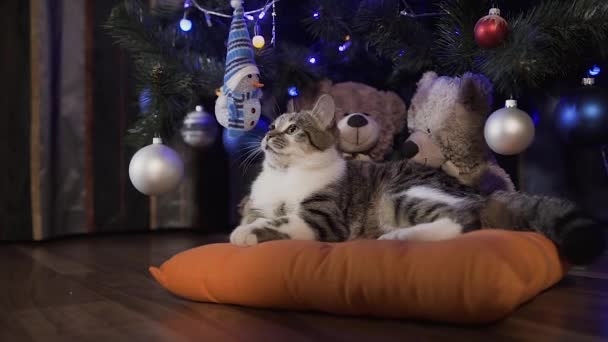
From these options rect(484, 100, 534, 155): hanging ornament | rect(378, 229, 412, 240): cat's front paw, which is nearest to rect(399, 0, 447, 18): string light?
rect(484, 100, 534, 155): hanging ornament

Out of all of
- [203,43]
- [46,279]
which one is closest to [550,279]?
[46,279]

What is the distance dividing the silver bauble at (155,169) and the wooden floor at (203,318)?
0.31 meters

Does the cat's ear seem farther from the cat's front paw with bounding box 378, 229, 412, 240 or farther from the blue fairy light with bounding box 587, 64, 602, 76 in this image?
the blue fairy light with bounding box 587, 64, 602, 76

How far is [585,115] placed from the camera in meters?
1.35

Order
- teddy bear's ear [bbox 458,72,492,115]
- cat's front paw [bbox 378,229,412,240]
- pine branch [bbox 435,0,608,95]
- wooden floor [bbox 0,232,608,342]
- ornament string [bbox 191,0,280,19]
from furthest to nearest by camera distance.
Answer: ornament string [bbox 191,0,280,19]
teddy bear's ear [bbox 458,72,492,115]
pine branch [bbox 435,0,608,95]
cat's front paw [bbox 378,229,412,240]
wooden floor [bbox 0,232,608,342]

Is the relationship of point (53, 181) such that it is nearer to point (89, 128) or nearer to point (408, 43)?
point (89, 128)

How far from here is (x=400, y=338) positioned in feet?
2.42

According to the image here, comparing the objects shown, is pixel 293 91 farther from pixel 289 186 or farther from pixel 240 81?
pixel 289 186

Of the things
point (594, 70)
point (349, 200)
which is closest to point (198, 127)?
point (349, 200)

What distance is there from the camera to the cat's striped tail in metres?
0.88

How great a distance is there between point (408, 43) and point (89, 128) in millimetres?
1289

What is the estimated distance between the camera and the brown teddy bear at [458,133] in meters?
1.47

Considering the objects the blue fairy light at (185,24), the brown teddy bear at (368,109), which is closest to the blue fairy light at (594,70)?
the brown teddy bear at (368,109)

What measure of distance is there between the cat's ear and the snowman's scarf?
201mm
